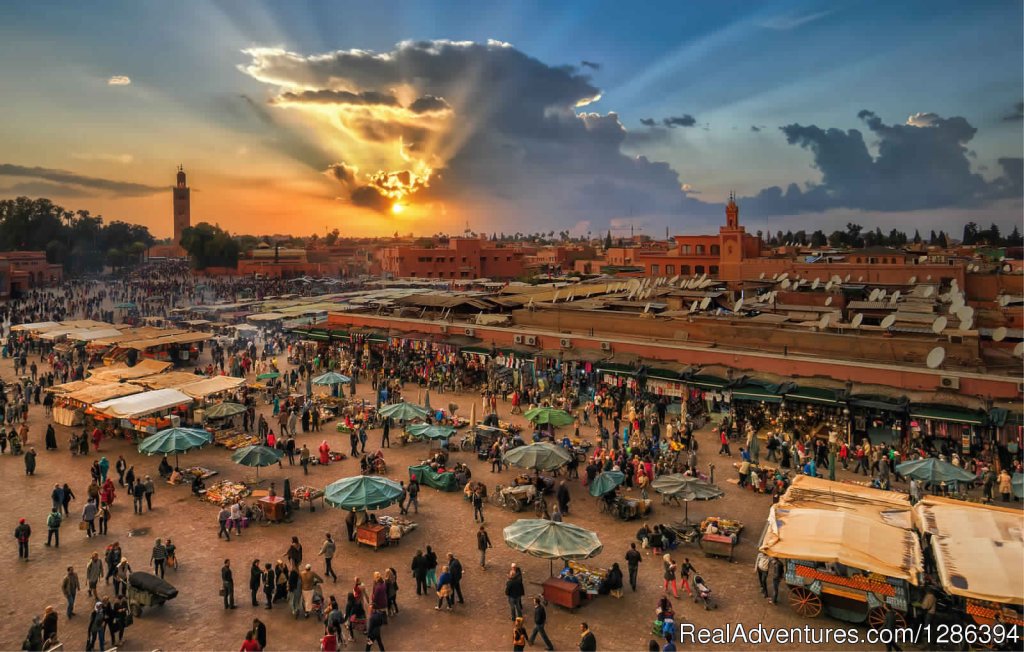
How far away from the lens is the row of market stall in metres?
9.18

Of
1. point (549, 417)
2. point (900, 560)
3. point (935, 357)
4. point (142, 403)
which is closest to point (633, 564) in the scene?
point (900, 560)

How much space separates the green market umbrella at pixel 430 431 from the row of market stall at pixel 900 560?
31.9 feet

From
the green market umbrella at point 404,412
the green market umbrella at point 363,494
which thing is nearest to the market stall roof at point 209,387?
the green market umbrella at point 404,412

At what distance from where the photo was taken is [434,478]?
16.3 metres

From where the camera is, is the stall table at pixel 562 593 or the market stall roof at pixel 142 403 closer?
the stall table at pixel 562 593

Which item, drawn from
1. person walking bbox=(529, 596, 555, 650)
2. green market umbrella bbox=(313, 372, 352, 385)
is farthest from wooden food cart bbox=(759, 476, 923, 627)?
green market umbrella bbox=(313, 372, 352, 385)

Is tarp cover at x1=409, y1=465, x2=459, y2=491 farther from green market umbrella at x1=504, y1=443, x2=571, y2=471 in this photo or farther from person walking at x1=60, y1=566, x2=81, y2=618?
person walking at x1=60, y1=566, x2=81, y2=618

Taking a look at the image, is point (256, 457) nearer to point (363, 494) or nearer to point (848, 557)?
point (363, 494)

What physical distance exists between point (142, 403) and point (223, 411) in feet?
7.40

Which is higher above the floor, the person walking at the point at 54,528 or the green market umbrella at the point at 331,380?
the green market umbrella at the point at 331,380

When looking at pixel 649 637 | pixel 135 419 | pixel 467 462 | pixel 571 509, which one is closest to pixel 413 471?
pixel 467 462

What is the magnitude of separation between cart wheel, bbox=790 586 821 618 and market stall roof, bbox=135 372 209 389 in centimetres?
1941

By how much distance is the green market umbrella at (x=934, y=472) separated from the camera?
1423 cm

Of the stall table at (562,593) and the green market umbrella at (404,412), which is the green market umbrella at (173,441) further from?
the stall table at (562,593)
